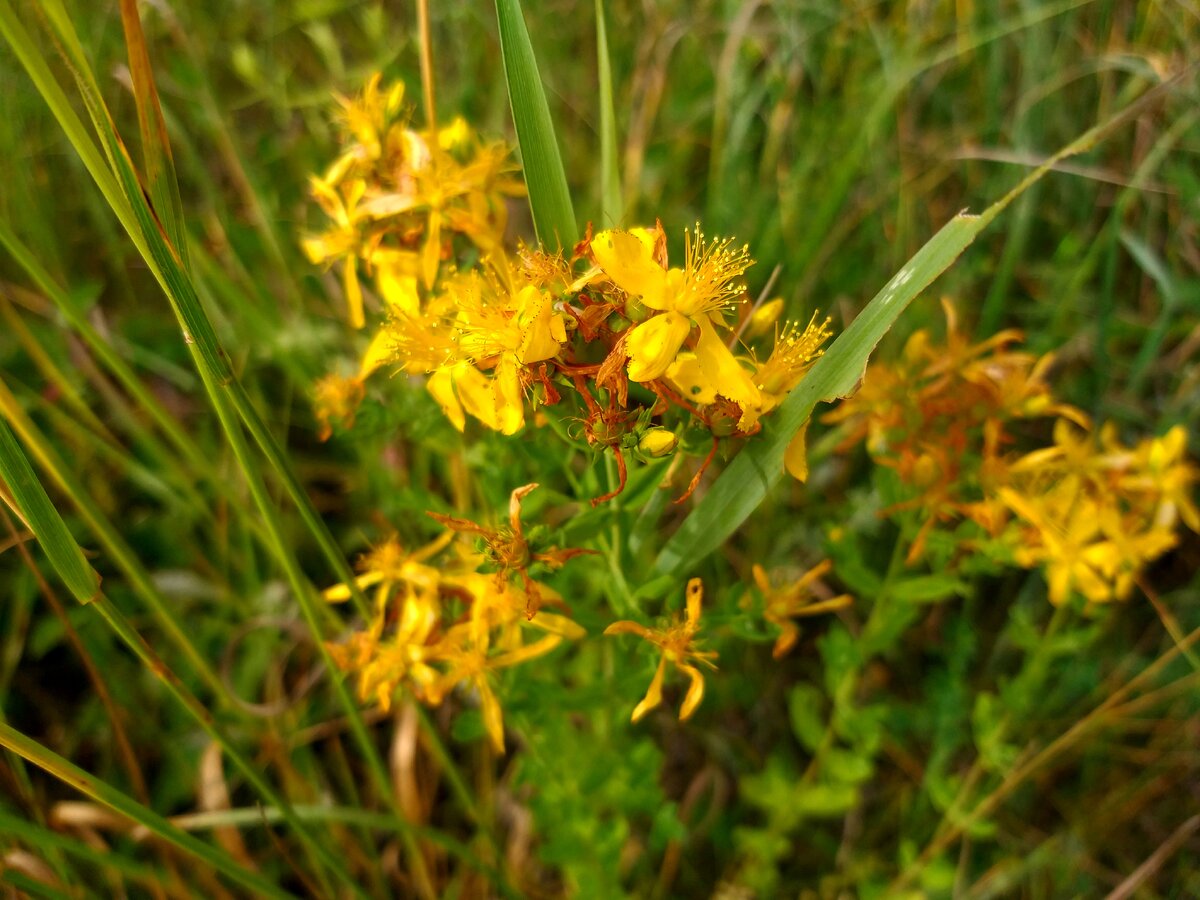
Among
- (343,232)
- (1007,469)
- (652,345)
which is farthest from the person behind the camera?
(1007,469)

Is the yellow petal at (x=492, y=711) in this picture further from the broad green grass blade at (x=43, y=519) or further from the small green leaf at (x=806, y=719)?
the small green leaf at (x=806, y=719)

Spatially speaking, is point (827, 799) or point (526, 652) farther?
point (827, 799)

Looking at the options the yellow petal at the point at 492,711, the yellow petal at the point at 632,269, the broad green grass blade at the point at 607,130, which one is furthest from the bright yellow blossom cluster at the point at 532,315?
the yellow petal at the point at 492,711

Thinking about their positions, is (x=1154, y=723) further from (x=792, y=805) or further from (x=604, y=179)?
(x=604, y=179)

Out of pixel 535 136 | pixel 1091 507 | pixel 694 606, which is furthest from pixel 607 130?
pixel 1091 507

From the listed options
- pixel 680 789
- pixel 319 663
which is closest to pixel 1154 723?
pixel 680 789

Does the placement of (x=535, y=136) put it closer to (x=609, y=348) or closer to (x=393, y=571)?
(x=609, y=348)
